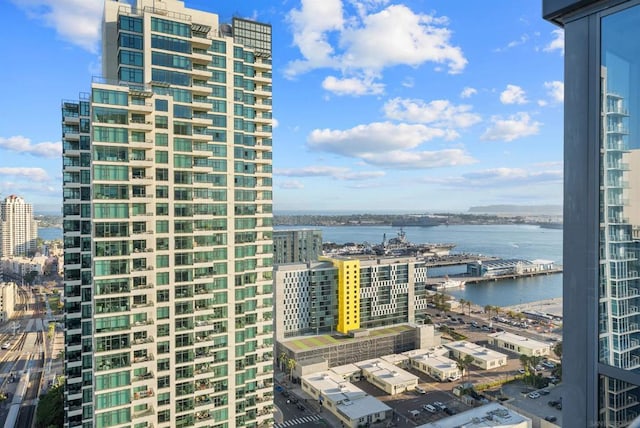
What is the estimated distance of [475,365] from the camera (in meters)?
18.4

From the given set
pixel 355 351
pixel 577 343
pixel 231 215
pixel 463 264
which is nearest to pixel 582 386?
pixel 577 343

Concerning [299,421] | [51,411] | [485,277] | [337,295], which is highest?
[337,295]

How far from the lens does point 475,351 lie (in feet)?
62.8

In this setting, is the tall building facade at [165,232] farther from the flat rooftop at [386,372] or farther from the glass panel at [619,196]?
the flat rooftop at [386,372]

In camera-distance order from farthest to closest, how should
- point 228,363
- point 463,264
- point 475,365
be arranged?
point 463,264
point 475,365
point 228,363

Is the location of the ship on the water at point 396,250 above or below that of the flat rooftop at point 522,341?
above

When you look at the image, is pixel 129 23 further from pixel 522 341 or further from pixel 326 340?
pixel 522 341

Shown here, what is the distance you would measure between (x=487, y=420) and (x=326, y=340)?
8.58 meters

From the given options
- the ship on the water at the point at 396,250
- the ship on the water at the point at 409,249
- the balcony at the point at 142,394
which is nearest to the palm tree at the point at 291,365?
the balcony at the point at 142,394

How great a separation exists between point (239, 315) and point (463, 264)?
50.8 m

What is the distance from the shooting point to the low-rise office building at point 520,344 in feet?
63.8

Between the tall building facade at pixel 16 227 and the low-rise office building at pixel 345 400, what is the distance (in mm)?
54899

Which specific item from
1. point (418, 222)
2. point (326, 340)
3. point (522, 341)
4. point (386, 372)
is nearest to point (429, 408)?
point (386, 372)

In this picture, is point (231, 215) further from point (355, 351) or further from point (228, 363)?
point (355, 351)
